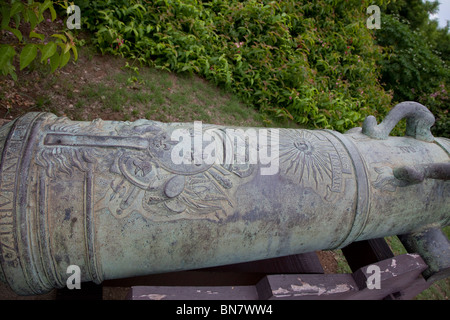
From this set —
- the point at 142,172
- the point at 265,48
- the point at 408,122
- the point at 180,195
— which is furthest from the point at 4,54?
the point at 265,48

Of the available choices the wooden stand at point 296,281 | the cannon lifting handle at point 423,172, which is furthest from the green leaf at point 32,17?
the cannon lifting handle at point 423,172

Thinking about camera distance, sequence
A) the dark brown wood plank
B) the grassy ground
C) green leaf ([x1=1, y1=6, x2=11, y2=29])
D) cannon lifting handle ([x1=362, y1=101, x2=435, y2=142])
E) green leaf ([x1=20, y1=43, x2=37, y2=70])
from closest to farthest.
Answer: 1. green leaf ([x1=20, y1=43, x2=37, y2=70])
2. green leaf ([x1=1, y1=6, x2=11, y2=29])
3. cannon lifting handle ([x1=362, y1=101, x2=435, y2=142])
4. the dark brown wood plank
5. the grassy ground

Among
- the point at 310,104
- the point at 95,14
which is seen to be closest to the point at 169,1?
the point at 95,14

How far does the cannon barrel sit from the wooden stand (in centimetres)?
27

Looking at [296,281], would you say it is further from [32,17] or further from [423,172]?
[32,17]

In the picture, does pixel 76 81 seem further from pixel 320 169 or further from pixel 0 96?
pixel 320 169

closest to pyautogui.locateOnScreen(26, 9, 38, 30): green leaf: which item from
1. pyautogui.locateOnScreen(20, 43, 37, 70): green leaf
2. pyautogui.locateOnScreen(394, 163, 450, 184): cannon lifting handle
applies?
pyautogui.locateOnScreen(20, 43, 37, 70): green leaf

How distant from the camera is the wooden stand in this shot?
193 cm

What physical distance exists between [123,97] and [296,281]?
9.45 ft

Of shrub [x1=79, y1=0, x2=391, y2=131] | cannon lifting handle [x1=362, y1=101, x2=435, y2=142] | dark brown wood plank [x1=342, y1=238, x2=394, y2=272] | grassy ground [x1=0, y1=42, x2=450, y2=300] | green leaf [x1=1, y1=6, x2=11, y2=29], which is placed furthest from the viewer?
shrub [x1=79, y1=0, x2=391, y2=131]

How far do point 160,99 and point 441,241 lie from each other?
319 centimetres

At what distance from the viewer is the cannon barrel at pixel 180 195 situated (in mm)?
1443

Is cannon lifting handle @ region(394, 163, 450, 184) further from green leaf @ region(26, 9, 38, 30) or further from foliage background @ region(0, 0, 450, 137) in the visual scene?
foliage background @ region(0, 0, 450, 137)


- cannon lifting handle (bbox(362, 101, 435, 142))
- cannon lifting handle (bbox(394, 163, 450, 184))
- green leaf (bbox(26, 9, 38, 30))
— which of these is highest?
cannon lifting handle (bbox(362, 101, 435, 142))
